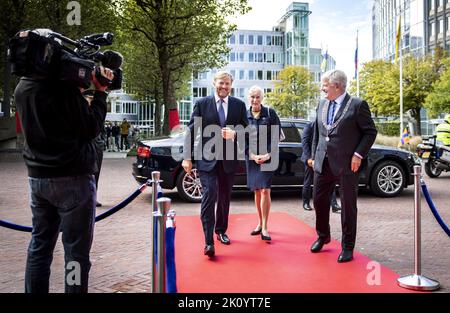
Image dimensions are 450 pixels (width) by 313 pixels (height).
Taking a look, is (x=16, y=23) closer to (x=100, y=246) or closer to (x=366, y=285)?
(x=100, y=246)

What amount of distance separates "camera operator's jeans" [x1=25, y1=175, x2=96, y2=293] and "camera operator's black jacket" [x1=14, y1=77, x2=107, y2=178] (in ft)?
0.27

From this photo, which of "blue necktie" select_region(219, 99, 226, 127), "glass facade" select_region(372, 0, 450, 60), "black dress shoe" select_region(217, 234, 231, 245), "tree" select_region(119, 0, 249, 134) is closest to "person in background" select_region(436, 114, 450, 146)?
"black dress shoe" select_region(217, 234, 231, 245)

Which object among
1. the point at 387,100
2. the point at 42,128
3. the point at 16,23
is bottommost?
the point at 42,128

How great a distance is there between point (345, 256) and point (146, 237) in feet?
8.80

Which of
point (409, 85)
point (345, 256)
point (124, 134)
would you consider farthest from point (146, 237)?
point (409, 85)

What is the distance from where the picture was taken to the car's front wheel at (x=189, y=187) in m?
9.11

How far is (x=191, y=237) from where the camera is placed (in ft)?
20.4

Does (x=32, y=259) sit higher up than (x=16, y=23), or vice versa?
(x=16, y=23)

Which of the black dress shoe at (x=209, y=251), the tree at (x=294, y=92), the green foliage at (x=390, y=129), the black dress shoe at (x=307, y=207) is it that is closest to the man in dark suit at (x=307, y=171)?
the black dress shoe at (x=307, y=207)

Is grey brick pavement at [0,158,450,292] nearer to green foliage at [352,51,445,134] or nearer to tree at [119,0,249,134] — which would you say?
tree at [119,0,249,134]

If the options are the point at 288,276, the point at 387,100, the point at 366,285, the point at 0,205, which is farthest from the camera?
the point at 387,100

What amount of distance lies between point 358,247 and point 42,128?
428 cm

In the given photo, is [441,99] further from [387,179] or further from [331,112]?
[331,112]

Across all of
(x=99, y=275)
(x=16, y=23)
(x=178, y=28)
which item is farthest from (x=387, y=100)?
(x=99, y=275)
